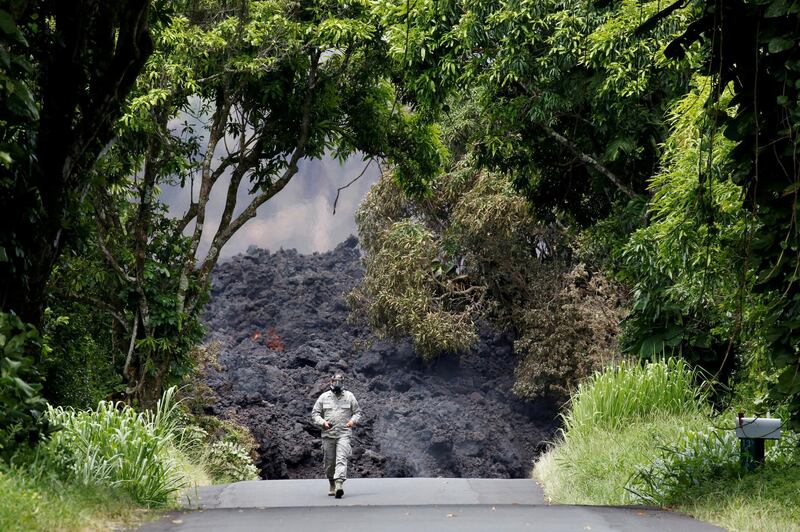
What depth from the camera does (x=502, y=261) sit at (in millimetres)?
32062

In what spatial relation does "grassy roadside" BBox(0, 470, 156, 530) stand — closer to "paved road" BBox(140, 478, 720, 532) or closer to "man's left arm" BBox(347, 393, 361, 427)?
"paved road" BBox(140, 478, 720, 532)

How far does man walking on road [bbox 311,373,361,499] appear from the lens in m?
15.1

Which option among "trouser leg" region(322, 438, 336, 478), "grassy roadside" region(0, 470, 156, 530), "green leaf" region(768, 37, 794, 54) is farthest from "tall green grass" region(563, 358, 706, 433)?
"grassy roadside" region(0, 470, 156, 530)

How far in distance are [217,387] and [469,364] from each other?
865 cm

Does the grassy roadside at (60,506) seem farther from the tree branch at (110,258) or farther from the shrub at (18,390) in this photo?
the tree branch at (110,258)

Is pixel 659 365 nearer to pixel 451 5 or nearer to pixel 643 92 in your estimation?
pixel 643 92

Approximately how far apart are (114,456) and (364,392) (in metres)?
26.6

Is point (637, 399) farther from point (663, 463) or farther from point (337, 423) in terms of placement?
point (337, 423)

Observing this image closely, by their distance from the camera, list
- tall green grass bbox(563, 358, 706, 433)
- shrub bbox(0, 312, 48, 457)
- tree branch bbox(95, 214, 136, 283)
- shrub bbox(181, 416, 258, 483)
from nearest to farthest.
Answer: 1. shrub bbox(0, 312, 48, 457)
2. tall green grass bbox(563, 358, 706, 433)
3. tree branch bbox(95, 214, 136, 283)
4. shrub bbox(181, 416, 258, 483)

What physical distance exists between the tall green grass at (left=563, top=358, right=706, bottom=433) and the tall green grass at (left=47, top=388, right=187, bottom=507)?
714cm

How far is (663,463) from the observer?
39.6 feet

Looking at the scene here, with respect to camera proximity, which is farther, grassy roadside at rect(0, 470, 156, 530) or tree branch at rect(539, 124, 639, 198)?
tree branch at rect(539, 124, 639, 198)

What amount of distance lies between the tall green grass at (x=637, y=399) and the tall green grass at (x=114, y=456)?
23.4ft

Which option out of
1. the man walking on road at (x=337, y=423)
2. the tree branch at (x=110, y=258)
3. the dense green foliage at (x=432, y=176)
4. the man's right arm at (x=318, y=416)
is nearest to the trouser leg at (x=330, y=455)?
the man walking on road at (x=337, y=423)
